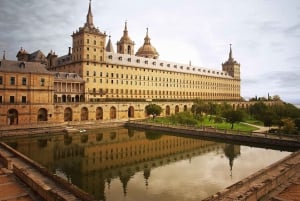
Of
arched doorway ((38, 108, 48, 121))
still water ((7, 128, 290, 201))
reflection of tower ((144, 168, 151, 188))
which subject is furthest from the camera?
arched doorway ((38, 108, 48, 121))

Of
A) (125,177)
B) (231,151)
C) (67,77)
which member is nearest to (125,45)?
(67,77)

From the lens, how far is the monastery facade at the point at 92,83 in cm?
4619

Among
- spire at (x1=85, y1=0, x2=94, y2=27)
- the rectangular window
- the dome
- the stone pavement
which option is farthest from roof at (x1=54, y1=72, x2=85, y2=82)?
the dome

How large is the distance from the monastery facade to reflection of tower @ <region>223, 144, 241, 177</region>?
3089 centimetres

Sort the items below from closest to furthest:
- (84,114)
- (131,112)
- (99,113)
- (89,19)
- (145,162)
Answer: (145,162) < (84,114) < (99,113) < (131,112) < (89,19)

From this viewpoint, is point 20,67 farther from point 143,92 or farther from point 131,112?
point 143,92

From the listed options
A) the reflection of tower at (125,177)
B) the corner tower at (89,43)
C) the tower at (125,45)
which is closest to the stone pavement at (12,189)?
the reflection of tower at (125,177)

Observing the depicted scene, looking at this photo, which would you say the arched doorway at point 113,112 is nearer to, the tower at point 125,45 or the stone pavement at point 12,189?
the tower at point 125,45

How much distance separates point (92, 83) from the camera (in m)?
62.5

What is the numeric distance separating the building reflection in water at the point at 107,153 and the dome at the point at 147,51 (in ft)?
185

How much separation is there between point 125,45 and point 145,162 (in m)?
72.1

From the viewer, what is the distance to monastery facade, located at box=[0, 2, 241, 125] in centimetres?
4619

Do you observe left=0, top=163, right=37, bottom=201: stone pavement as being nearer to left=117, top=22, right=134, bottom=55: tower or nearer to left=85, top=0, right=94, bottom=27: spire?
left=85, top=0, right=94, bottom=27: spire

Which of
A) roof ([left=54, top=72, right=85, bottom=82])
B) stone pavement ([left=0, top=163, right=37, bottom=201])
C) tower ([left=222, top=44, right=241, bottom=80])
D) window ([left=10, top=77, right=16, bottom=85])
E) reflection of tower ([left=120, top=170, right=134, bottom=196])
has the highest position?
tower ([left=222, top=44, right=241, bottom=80])
